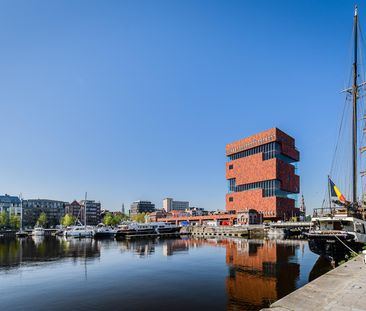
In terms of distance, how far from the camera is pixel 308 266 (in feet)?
119

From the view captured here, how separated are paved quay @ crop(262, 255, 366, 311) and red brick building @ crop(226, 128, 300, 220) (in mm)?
103997

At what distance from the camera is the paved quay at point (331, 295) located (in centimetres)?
1309

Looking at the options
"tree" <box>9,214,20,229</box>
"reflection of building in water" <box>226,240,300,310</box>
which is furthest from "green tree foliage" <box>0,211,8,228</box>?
"reflection of building in water" <box>226,240,300,310</box>

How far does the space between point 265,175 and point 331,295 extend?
111 m

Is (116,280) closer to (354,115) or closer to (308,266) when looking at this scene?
(308,266)

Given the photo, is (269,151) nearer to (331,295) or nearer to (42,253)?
(42,253)

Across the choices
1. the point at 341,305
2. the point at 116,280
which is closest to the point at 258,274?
the point at 116,280

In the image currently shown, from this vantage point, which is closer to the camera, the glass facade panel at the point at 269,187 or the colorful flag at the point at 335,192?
the colorful flag at the point at 335,192

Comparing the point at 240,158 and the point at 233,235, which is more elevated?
the point at 240,158

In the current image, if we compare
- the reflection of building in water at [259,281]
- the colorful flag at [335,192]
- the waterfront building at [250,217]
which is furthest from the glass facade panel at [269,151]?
the reflection of building in water at [259,281]

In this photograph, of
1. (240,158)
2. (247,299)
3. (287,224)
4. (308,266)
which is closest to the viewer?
(247,299)

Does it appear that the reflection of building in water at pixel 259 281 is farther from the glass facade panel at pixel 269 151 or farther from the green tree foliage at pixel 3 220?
the green tree foliage at pixel 3 220

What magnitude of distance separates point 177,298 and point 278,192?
10520 cm

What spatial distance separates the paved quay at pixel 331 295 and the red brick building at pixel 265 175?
341 feet
